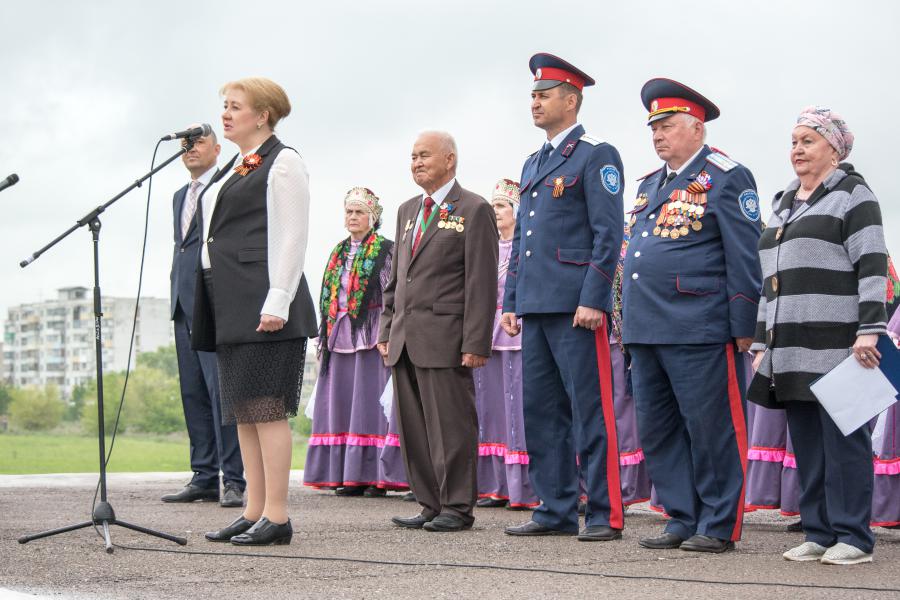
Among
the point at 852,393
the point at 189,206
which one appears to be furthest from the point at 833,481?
the point at 189,206

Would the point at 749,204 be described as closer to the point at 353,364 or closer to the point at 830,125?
the point at 830,125

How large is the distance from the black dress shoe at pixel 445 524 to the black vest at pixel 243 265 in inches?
51.2

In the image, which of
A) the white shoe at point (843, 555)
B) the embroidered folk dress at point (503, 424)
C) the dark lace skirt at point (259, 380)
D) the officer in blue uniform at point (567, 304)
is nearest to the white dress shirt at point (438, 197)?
the officer in blue uniform at point (567, 304)

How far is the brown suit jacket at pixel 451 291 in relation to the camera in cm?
593

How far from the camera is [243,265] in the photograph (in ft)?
16.3

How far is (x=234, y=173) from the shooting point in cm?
511

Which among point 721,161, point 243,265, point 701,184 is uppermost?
point 721,161

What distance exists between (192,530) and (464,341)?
1.57 meters

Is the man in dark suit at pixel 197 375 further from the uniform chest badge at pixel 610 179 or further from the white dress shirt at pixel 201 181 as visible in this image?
the uniform chest badge at pixel 610 179

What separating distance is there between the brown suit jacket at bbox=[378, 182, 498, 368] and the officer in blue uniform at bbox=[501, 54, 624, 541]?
0.20 metres

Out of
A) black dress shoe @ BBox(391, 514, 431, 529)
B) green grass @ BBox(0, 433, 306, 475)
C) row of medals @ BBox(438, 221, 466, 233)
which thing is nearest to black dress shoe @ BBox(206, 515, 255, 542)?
black dress shoe @ BBox(391, 514, 431, 529)

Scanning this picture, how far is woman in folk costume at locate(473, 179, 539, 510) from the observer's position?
7.66 meters

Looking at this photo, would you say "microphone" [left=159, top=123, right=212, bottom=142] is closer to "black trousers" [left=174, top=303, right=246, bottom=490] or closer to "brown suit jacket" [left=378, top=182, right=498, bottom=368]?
"brown suit jacket" [left=378, top=182, right=498, bottom=368]

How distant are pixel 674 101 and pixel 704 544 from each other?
192cm
